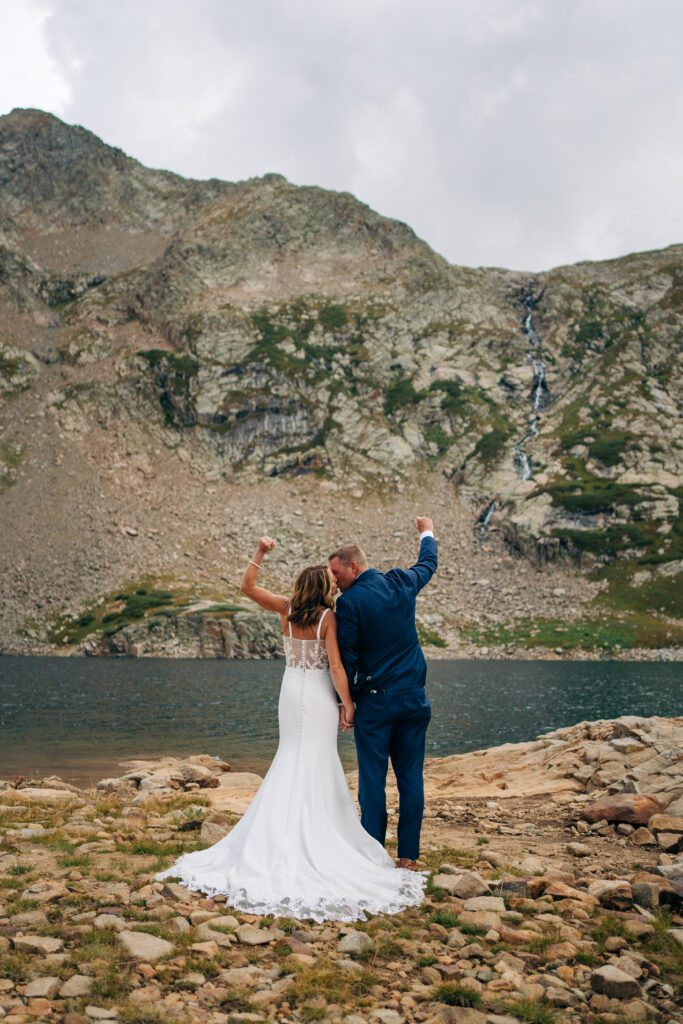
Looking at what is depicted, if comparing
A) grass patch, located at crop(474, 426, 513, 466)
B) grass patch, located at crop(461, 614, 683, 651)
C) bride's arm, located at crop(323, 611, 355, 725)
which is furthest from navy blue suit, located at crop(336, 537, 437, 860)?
grass patch, located at crop(474, 426, 513, 466)

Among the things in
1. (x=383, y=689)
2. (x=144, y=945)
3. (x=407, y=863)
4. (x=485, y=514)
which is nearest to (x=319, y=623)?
(x=383, y=689)

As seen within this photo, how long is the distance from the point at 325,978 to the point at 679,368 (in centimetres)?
19453

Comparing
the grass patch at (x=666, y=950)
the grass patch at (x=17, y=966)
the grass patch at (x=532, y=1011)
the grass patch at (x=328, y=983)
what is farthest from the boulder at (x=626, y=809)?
the grass patch at (x=17, y=966)

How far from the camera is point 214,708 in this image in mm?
50156

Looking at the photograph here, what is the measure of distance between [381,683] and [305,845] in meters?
2.24

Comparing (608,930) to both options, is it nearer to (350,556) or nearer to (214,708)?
(350,556)

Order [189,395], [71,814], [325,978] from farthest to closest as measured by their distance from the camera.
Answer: [189,395]
[71,814]
[325,978]

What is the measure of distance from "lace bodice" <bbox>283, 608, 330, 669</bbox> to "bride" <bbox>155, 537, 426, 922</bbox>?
13mm

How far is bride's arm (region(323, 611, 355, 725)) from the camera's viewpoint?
9.68 m

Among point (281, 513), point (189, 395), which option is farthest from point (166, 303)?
point (281, 513)

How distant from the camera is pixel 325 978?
21.0ft

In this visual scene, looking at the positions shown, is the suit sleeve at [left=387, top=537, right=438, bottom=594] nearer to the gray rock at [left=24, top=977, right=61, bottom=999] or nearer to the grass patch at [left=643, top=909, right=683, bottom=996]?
the grass patch at [left=643, top=909, right=683, bottom=996]

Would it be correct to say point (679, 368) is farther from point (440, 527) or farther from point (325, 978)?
point (325, 978)

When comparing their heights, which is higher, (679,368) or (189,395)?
(679,368)
